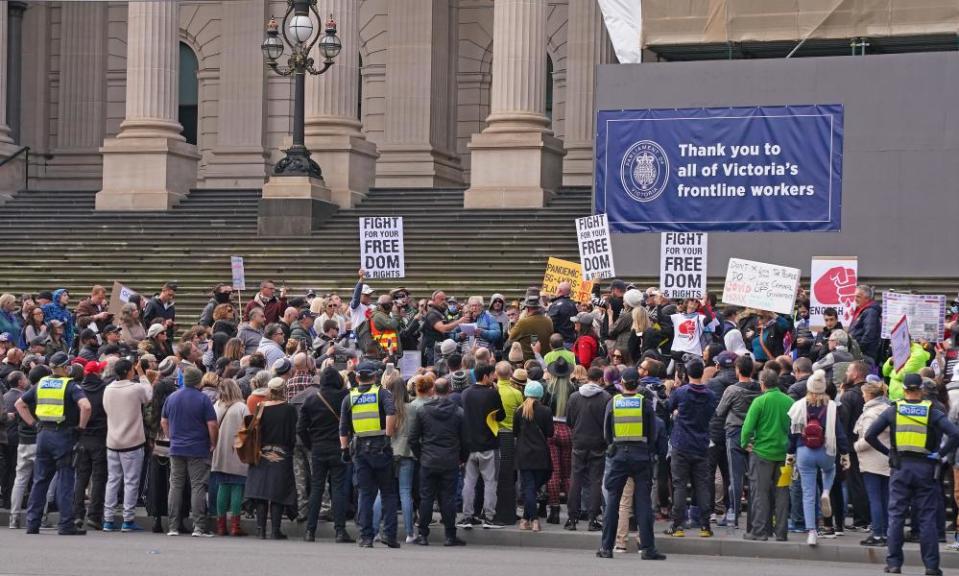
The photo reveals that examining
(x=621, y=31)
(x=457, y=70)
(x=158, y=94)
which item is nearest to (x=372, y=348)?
(x=621, y=31)

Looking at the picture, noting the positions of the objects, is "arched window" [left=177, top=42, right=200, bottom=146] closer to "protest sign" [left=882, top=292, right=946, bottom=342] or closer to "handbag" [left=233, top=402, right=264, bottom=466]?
"protest sign" [left=882, top=292, right=946, bottom=342]

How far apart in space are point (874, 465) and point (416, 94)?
83.6 ft

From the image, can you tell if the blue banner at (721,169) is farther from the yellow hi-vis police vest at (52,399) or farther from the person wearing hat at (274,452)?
the yellow hi-vis police vest at (52,399)

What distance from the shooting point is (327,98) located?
38.8 metres

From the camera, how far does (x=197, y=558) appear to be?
17984 millimetres

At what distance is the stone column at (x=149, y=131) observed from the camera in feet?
129

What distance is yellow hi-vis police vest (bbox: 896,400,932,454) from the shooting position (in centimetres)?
1766

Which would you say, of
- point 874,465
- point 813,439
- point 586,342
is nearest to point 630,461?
point 813,439

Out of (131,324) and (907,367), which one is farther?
(131,324)

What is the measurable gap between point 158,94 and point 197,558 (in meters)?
23.0

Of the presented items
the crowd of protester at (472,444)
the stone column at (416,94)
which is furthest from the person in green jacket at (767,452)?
the stone column at (416,94)

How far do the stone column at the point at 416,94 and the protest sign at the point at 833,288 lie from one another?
1711 centimetres

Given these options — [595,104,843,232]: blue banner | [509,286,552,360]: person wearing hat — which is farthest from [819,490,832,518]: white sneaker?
[595,104,843,232]: blue banner

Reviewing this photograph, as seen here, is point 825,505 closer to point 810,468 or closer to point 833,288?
point 810,468
